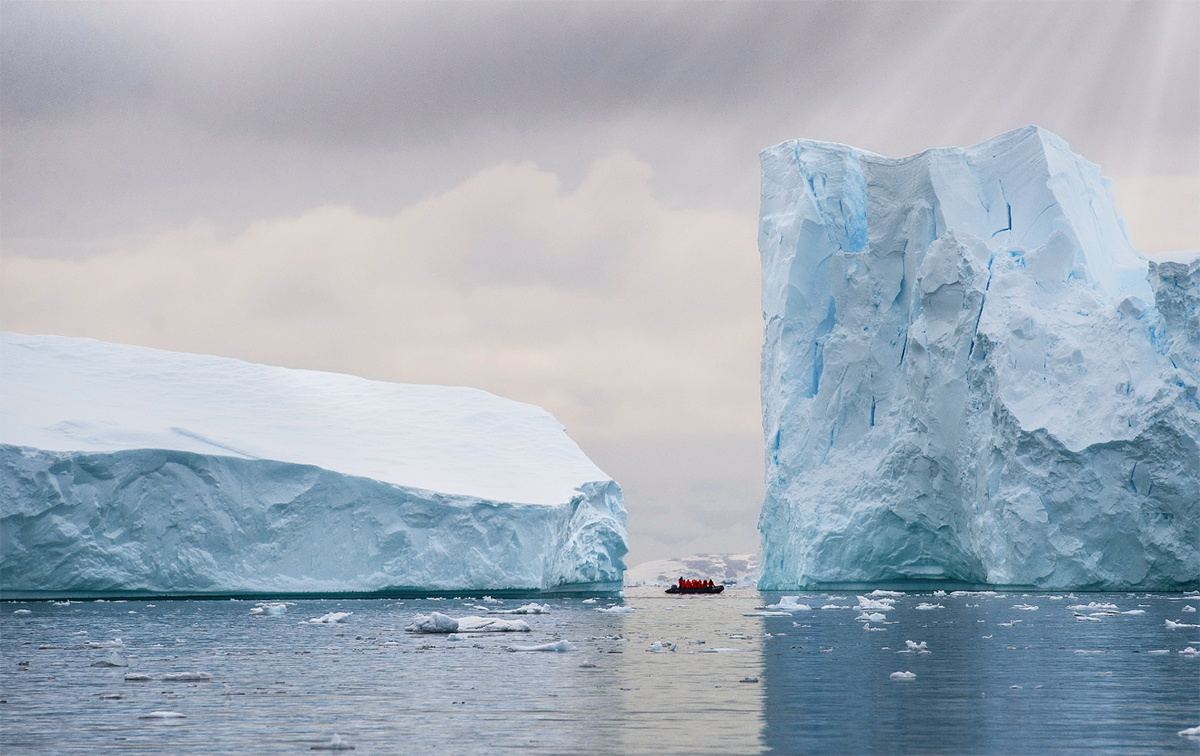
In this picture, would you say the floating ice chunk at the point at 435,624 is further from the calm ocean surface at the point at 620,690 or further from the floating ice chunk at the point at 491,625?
the calm ocean surface at the point at 620,690

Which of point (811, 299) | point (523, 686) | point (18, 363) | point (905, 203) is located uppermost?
point (905, 203)

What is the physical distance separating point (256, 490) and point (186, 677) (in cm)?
1743

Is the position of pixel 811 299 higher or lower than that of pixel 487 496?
higher

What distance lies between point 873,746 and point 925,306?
2356 cm

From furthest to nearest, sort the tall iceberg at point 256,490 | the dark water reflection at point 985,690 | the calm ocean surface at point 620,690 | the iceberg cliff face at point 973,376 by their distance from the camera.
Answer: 1. the iceberg cliff face at point 973,376
2. the tall iceberg at point 256,490
3. the calm ocean surface at point 620,690
4. the dark water reflection at point 985,690

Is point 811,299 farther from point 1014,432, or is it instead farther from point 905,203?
point 1014,432

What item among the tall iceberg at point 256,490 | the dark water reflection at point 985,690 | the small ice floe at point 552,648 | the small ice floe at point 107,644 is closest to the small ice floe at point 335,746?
the dark water reflection at point 985,690

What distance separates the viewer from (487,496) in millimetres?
28828

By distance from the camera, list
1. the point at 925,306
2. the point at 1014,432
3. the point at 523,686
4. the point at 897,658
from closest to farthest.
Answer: the point at 523,686 < the point at 897,658 < the point at 1014,432 < the point at 925,306

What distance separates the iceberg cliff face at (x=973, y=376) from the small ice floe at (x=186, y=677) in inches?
774

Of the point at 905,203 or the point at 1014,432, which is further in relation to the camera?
the point at 905,203

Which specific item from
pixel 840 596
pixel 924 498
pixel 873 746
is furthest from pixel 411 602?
pixel 873 746

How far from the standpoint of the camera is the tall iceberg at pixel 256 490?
24016mm

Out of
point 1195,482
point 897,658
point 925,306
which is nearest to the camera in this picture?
point 897,658
